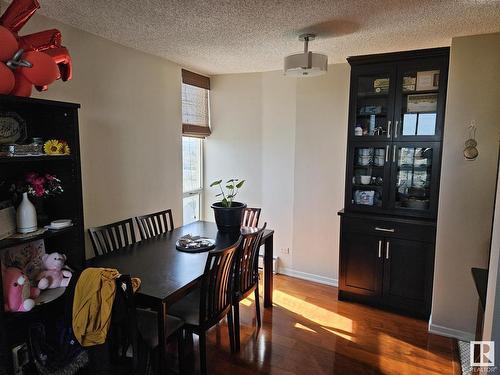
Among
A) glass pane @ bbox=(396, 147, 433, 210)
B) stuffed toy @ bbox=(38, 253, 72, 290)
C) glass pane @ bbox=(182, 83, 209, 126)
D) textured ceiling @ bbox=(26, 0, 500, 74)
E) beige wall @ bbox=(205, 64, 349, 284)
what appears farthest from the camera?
glass pane @ bbox=(182, 83, 209, 126)

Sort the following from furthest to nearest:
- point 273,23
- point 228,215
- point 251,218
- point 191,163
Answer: point 191,163 < point 251,218 < point 228,215 < point 273,23

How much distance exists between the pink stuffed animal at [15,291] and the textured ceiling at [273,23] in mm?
1556

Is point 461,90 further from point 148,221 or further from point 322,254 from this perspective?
point 148,221

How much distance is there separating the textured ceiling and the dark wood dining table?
162 cm

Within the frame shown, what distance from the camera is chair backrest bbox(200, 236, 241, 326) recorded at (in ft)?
6.64

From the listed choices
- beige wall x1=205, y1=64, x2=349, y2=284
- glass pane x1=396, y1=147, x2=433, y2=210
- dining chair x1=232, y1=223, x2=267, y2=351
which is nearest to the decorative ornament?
glass pane x1=396, y1=147, x2=433, y2=210

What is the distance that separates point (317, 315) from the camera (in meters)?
3.00

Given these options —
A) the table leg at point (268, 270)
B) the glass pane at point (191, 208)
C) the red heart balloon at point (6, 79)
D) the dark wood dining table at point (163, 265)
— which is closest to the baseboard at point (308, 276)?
the table leg at point (268, 270)

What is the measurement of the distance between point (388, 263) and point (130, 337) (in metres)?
2.31

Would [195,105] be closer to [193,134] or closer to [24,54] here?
[193,134]

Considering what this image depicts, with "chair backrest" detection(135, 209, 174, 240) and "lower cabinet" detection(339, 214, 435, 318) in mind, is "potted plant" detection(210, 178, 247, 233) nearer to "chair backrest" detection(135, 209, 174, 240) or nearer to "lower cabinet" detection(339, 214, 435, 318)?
"chair backrest" detection(135, 209, 174, 240)

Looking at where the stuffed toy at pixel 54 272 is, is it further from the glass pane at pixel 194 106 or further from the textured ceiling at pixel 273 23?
the glass pane at pixel 194 106

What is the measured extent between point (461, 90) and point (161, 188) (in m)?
2.77

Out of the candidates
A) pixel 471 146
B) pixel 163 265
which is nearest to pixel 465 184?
pixel 471 146
